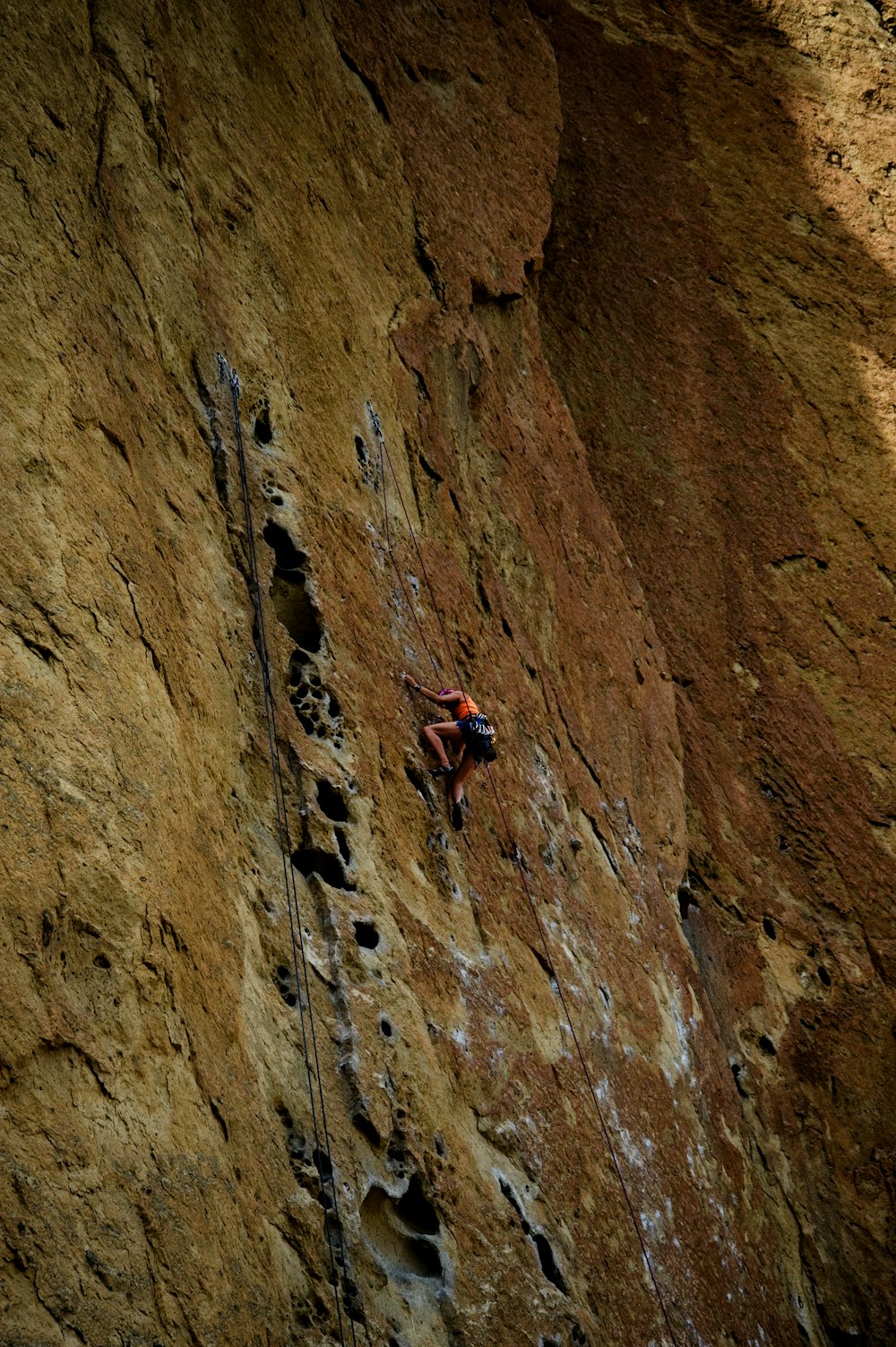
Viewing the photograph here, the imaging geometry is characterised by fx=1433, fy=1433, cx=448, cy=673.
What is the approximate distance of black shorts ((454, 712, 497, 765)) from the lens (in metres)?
9.91

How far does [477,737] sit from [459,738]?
0.62 feet

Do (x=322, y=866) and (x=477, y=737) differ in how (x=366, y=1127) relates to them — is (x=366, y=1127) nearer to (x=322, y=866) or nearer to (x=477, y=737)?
(x=322, y=866)

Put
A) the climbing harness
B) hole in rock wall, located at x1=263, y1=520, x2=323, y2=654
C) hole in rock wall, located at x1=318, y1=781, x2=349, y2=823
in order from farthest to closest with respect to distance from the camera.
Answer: hole in rock wall, located at x1=263, y1=520, x2=323, y2=654
hole in rock wall, located at x1=318, y1=781, x2=349, y2=823
the climbing harness

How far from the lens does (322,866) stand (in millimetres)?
8219

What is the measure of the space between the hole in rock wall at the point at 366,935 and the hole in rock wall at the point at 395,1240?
4.38 feet

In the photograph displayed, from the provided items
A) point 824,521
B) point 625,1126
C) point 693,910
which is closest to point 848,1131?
point 693,910

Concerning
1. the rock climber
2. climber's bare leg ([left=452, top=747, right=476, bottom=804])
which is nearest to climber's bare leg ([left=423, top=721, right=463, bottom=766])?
the rock climber

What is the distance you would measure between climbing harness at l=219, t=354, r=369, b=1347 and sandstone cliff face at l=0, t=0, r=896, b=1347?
4cm

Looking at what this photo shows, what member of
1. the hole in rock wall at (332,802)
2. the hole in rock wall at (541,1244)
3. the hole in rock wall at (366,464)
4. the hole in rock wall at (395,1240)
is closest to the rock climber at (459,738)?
the hole in rock wall at (332,802)

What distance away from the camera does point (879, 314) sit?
615 inches

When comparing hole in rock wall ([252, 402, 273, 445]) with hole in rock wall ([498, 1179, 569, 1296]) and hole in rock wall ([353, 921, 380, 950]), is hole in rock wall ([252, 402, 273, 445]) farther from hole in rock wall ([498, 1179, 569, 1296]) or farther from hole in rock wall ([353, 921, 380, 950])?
hole in rock wall ([498, 1179, 569, 1296])

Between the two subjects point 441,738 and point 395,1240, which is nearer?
point 395,1240

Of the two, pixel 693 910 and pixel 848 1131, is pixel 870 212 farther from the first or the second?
pixel 848 1131

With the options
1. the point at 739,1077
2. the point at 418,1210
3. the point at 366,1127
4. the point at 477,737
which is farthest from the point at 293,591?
the point at 739,1077
